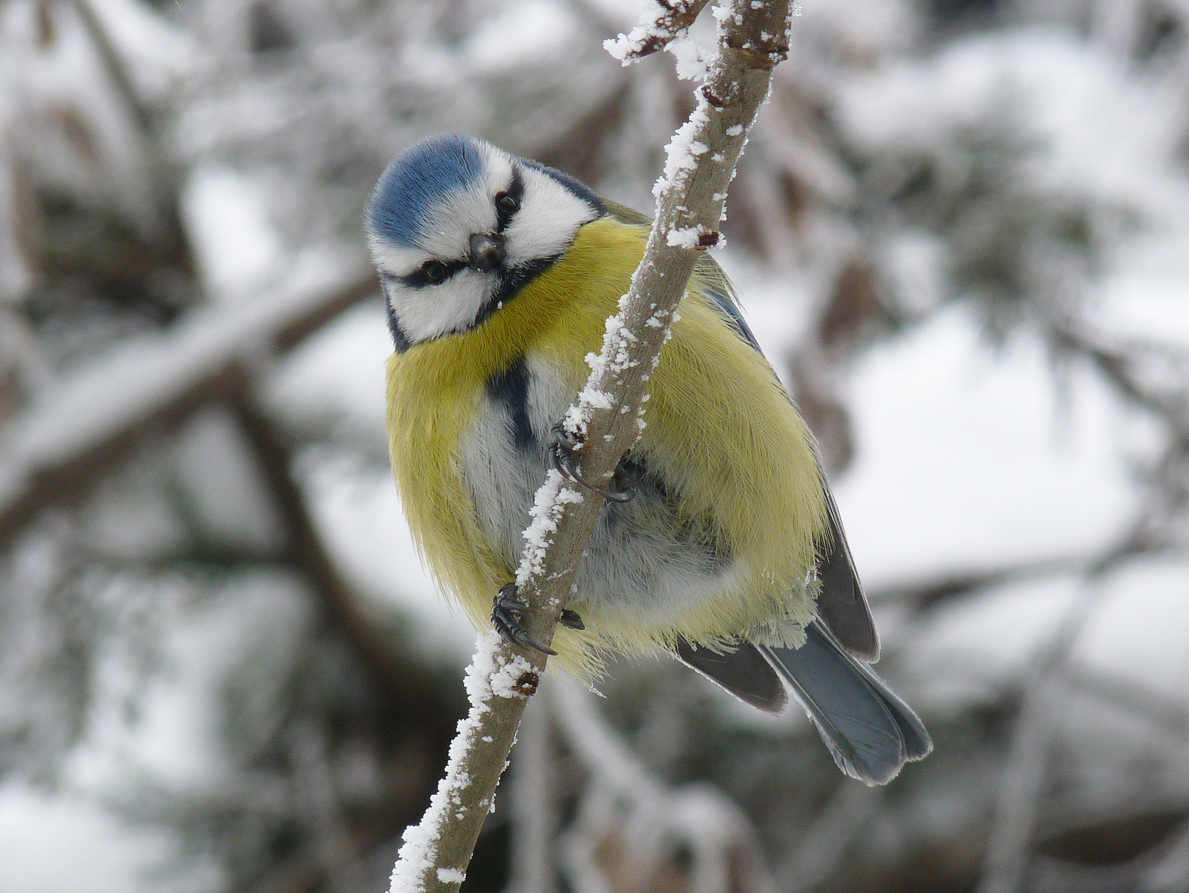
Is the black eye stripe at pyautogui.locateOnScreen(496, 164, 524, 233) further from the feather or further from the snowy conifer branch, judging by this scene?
the feather

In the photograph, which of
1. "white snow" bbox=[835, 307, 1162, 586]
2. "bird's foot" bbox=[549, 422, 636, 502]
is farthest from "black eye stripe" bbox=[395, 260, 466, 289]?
"white snow" bbox=[835, 307, 1162, 586]

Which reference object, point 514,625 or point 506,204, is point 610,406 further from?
point 506,204

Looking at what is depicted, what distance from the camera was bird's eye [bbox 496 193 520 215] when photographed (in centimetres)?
153

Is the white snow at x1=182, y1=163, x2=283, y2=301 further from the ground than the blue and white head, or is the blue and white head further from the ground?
the white snow at x1=182, y1=163, x2=283, y2=301

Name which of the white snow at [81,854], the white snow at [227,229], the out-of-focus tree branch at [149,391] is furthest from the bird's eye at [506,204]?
the white snow at [81,854]

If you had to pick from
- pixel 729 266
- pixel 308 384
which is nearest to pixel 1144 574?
pixel 729 266

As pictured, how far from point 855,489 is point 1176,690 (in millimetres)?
1005

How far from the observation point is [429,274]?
5.10 feet

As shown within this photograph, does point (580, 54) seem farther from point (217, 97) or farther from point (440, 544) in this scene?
point (440, 544)

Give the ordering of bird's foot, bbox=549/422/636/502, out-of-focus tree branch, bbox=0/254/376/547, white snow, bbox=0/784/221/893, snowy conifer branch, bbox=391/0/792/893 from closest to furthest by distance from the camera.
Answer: snowy conifer branch, bbox=391/0/792/893, bird's foot, bbox=549/422/636/502, out-of-focus tree branch, bbox=0/254/376/547, white snow, bbox=0/784/221/893

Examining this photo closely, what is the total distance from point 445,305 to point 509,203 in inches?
6.8

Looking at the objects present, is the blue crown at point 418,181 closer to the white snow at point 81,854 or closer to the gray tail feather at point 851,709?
the gray tail feather at point 851,709

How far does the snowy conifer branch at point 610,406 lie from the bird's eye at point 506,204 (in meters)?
0.62

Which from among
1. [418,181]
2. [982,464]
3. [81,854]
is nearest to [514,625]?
[418,181]
